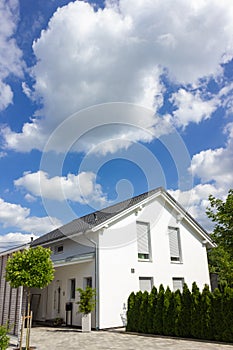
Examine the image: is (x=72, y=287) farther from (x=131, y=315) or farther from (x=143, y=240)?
(x=143, y=240)

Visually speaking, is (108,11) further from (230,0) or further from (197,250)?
(197,250)

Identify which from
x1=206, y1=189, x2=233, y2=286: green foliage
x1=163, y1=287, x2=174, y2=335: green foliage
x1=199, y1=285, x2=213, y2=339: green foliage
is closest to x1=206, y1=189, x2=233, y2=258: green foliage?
x1=206, y1=189, x2=233, y2=286: green foliage

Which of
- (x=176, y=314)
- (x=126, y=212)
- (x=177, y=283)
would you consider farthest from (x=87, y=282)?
(x=176, y=314)

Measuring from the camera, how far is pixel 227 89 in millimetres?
11953

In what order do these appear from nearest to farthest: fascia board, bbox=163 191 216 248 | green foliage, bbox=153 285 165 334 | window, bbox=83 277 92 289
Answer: green foliage, bbox=153 285 165 334, window, bbox=83 277 92 289, fascia board, bbox=163 191 216 248

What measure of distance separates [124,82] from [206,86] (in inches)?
129

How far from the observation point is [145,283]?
16.0m

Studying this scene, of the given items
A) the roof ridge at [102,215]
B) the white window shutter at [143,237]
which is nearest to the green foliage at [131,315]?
the white window shutter at [143,237]

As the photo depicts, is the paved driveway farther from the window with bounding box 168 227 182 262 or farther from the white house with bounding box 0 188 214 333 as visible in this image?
the window with bounding box 168 227 182 262

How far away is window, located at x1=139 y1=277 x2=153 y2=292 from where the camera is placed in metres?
15.8

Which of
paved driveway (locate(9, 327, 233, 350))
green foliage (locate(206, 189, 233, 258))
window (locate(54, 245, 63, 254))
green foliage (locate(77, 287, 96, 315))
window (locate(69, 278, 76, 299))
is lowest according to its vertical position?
paved driveway (locate(9, 327, 233, 350))

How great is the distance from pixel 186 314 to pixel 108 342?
9.82 feet

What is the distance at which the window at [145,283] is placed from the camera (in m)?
15.8

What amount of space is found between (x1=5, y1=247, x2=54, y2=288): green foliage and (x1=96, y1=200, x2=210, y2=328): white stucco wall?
14.9 feet
